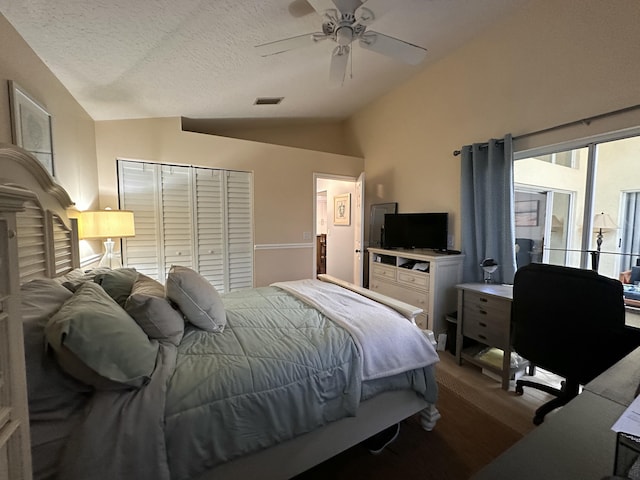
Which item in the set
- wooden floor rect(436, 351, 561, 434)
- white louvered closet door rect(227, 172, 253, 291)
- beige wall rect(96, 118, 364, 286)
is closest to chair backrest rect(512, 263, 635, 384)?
wooden floor rect(436, 351, 561, 434)

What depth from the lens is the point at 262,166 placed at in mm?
3736

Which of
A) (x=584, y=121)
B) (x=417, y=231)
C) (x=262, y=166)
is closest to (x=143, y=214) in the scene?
(x=262, y=166)

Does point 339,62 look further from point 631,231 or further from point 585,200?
point 631,231

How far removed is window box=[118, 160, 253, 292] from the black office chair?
9.81ft

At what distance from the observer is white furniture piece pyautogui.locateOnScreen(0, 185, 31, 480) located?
0.60m

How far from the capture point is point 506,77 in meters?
2.59

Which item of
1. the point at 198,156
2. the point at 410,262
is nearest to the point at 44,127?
the point at 198,156

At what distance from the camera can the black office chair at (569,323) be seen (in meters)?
1.46

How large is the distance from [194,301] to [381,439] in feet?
4.43

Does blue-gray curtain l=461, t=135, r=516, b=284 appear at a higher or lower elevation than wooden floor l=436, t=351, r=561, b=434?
higher

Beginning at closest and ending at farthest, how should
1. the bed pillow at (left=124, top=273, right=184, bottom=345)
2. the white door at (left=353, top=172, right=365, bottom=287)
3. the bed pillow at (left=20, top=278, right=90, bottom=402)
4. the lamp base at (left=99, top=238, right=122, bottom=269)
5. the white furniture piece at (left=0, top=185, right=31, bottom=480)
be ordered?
the white furniture piece at (left=0, top=185, right=31, bottom=480)
the bed pillow at (left=20, top=278, right=90, bottom=402)
the bed pillow at (left=124, top=273, right=184, bottom=345)
the lamp base at (left=99, top=238, right=122, bottom=269)
the white door at (left=353, top=172, right=365, bottom=287)

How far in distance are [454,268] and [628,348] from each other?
150cm

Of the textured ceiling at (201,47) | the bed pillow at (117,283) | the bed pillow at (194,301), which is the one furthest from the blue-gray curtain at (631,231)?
the bed pillow at (117,283)

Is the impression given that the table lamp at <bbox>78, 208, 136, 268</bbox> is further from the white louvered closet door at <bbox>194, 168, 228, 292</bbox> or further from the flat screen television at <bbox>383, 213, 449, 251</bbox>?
the flat screen television at <bbox>383, 213, 449, 251</bbox>
